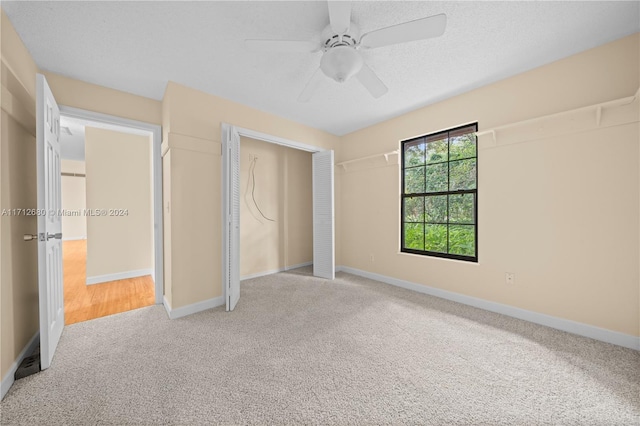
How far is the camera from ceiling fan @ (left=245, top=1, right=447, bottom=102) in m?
1.50

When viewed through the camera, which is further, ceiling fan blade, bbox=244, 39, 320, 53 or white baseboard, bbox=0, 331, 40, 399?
ceiling fan blade, bbox=244, 39, 320, 53

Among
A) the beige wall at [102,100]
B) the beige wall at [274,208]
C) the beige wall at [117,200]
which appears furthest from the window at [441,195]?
the beige wall at [117,200]

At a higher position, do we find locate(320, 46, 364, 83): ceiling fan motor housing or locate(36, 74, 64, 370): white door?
locate(320, 46, 364, 83): ceiling fan motor housing

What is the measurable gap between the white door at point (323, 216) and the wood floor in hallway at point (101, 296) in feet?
7.90

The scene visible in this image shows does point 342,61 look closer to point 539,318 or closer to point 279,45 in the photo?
point 279,45

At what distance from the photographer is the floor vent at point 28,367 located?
5.51 ft

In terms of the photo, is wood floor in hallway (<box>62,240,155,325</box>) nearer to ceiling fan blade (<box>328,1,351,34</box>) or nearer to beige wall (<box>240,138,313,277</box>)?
beige wall (<box>240,138,313,277</box>)

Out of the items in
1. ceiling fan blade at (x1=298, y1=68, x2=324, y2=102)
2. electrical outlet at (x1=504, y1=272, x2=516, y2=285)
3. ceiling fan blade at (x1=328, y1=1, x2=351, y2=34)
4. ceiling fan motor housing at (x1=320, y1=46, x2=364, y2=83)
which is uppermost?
ceiling fan blade at (x1=328, y1=1, x2=351, y2=34)

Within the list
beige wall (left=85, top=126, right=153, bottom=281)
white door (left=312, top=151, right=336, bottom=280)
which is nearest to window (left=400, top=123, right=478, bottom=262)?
white door (left=312, top=151, right=336, bottom=280)

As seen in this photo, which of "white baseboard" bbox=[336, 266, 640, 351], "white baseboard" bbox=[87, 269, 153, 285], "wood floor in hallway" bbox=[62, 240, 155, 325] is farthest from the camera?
"white baseboard" bbox=[87, 269, 153, 285]

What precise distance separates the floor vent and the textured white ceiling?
2.44 m

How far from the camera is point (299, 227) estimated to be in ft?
16.2

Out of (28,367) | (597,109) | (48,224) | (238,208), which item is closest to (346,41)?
(238,208)

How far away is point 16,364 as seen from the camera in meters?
1.74
